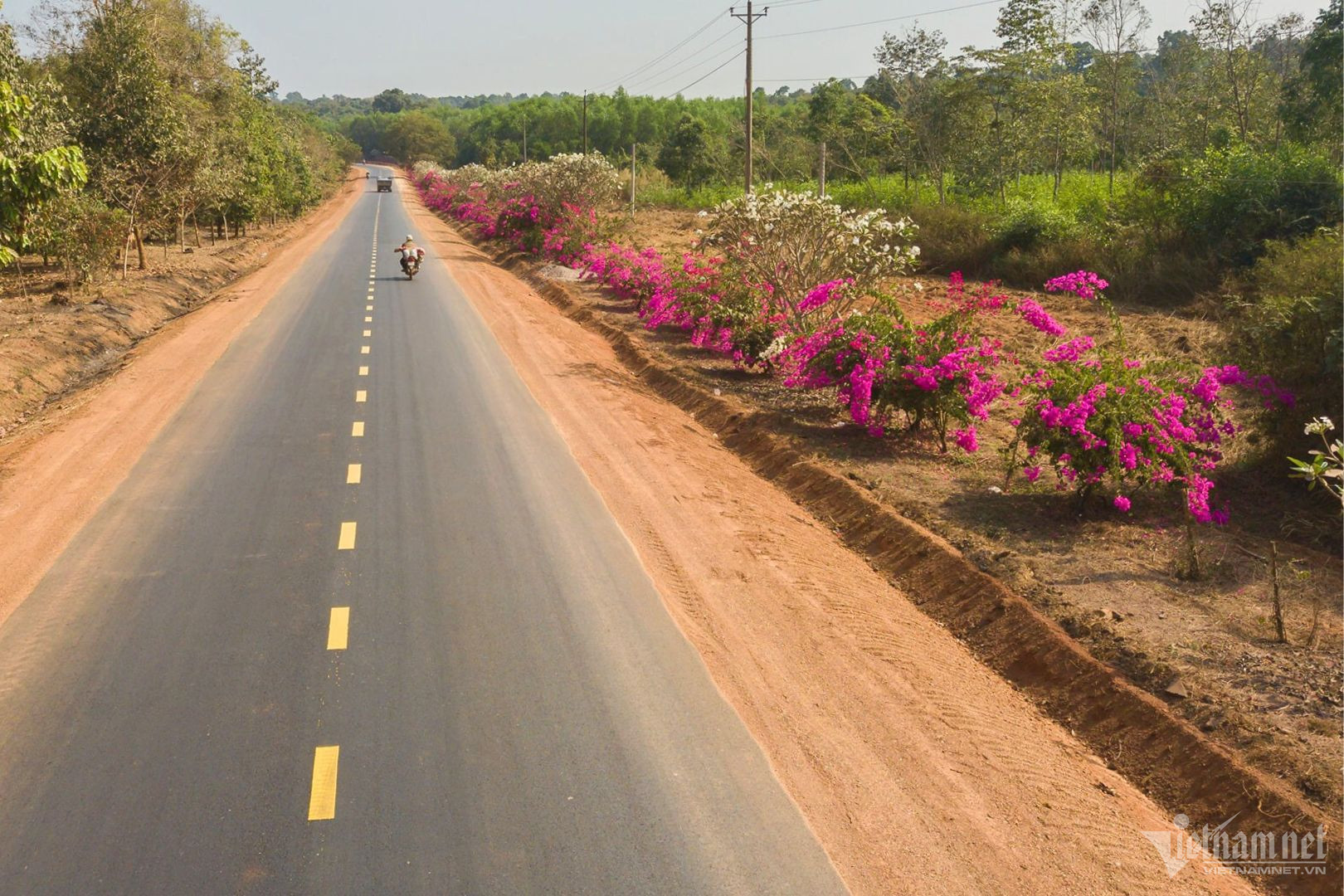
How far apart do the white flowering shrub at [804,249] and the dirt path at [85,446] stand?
9480mm

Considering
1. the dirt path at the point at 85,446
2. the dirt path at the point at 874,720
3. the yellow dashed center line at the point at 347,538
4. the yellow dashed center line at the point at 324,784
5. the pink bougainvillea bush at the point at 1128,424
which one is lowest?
the dirt path at the point at 874,720

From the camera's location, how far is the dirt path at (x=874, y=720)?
5398 mm

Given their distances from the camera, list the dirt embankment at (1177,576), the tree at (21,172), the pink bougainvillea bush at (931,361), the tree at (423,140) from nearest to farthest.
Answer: the dirt embankment at (1177,576), the pink bougainvillea bush at (931,361), the tree at (21,172), the tree at (423,140)

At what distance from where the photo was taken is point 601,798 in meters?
5.77

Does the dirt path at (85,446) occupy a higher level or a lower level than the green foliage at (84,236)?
lower

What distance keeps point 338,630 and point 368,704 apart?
1181 millimetres

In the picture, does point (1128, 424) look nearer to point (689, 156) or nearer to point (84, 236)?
point (84, 236)

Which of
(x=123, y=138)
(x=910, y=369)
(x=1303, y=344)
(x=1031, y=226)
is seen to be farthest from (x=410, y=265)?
(x=1303, y=344)

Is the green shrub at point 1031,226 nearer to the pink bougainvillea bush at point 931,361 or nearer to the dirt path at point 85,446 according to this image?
the pink bougainvillea bush at point 931,361

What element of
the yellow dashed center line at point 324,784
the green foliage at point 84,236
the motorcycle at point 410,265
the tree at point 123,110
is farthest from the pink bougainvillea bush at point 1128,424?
the tree at point 123,110

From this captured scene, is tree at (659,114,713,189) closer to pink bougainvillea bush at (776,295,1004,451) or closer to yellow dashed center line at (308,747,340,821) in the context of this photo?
pink bougainvillea bush at (776,295,1004,451)

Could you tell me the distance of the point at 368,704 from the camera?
6.63m

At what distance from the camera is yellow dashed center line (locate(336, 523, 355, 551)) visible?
9258 millimetres

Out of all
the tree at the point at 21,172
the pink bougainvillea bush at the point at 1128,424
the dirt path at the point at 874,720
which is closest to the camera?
the dirt path at the point at 874,720
